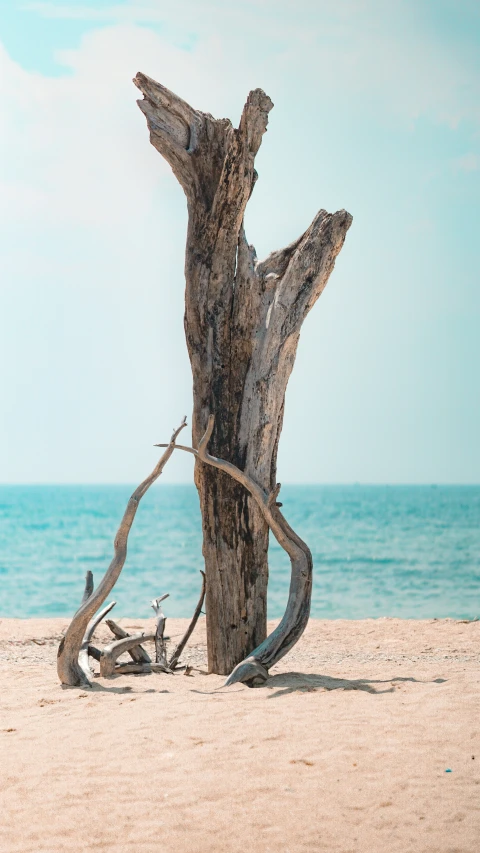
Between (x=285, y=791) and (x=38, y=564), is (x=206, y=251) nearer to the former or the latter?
(x=285, y=791)

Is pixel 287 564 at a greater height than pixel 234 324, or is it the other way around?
pixel 234 324

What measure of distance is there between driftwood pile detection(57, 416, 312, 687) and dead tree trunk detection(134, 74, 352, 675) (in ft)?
0.77

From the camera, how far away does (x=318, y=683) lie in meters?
6.39

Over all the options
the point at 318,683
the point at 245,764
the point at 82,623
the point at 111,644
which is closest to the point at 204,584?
the point at 111,644

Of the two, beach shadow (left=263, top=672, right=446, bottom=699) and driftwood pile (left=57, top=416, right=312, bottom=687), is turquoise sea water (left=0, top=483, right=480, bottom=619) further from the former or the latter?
beach shadow (left=263, top=672, right=446, bottom=699)

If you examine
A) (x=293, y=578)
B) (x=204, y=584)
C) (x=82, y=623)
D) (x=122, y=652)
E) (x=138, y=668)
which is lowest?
(x=138, y=668)

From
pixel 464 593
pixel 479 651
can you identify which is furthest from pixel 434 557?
pixel 479 651

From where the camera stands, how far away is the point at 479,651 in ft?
27.3

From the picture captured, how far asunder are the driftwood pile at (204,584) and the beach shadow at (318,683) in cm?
16

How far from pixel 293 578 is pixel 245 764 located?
2.62 metres

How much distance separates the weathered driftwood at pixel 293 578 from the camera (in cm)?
659

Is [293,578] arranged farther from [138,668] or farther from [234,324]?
[234,324]

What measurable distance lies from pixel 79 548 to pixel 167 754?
112 feet

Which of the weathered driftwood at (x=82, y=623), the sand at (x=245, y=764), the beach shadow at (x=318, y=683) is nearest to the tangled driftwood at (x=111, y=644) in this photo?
the weathered driftwood at (x=82, y=623)
